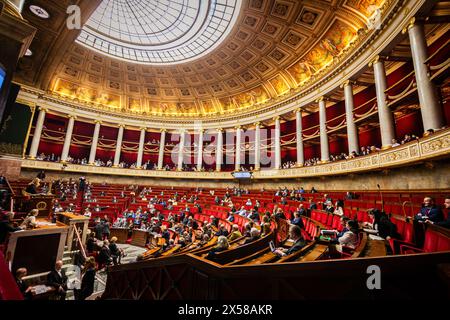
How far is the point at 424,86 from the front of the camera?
706 centimetres

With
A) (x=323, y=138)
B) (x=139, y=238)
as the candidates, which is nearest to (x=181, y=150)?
(x=139, y=238)

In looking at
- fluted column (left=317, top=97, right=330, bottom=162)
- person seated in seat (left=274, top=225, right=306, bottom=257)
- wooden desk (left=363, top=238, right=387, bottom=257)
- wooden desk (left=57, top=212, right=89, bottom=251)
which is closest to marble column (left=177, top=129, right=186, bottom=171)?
fluted column (left=317, top=97, right=330, bottom=162)

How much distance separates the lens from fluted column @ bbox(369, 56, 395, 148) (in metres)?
8.73

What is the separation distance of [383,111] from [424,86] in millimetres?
2093

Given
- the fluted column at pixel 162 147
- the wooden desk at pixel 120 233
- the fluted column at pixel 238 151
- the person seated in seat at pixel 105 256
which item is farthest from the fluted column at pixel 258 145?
the person seated in seat at pixel 105 256

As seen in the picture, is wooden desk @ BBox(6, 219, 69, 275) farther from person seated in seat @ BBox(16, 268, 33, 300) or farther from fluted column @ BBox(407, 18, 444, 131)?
fluted column @ BBox(407, 18, 444, 131)

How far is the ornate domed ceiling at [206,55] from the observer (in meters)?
12.0

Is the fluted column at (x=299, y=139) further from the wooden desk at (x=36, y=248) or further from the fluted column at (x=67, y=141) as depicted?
the fluted column at (x=67, y=141)

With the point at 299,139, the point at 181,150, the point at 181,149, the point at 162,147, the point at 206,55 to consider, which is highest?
the point at 206,55

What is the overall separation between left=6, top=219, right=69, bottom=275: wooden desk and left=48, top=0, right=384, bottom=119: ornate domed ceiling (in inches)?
568

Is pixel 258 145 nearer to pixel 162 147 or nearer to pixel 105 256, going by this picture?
pixel 162 147

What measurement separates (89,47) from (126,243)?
15.7 meters
